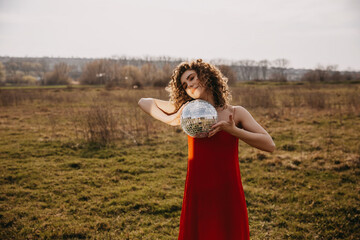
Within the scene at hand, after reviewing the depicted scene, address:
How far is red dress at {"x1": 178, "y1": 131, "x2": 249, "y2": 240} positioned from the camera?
188 centimetres

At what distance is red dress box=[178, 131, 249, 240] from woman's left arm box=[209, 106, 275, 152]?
0.55ft

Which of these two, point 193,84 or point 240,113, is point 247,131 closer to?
point 240,113

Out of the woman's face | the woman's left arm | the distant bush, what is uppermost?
the distant bush

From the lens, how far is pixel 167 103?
2229 mm

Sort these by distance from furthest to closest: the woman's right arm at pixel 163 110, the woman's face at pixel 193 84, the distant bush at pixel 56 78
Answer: the distant bush at pixel 56 78
the woman's right arm at pixel 163 110
the woman's face at pixel 193 84

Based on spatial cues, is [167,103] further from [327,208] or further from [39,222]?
[327,208]

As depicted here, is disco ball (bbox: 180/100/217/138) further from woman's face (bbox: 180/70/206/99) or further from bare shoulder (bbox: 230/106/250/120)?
bare shoulder (bbox: 230/106/250/120)

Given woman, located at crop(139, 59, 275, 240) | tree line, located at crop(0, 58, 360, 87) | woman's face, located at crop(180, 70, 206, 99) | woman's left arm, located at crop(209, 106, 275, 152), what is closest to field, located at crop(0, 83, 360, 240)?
woman, located at crop(139, 59, 275, 240)

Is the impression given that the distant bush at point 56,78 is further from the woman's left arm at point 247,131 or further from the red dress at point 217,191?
the woman's left arm at point 247,131

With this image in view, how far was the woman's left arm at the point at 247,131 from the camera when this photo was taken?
1.58 meters

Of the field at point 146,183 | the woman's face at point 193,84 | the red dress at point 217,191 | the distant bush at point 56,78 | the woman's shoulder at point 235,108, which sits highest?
the distant bush at point 56,78

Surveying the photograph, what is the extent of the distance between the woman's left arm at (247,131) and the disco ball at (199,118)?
0.23 feet

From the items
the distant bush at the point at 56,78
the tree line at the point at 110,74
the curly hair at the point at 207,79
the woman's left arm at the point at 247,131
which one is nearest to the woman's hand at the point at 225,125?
the woman's left arm at the point at 247,131

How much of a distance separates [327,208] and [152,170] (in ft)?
15.3
